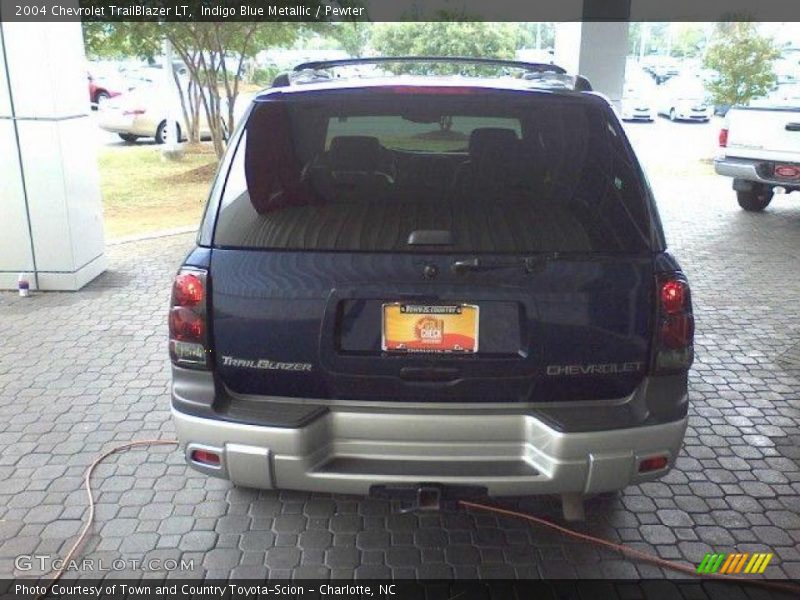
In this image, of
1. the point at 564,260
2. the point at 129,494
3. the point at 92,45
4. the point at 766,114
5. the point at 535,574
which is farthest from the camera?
the point at 92,45

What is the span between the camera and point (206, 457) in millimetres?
2785

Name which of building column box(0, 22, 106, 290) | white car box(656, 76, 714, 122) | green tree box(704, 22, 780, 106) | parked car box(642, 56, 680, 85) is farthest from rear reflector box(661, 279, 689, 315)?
parked car box(642, 56, 680, 85)

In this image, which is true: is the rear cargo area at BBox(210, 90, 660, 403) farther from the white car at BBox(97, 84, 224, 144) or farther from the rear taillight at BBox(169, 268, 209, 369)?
the white car at BBox(97, 84, 224, 144)

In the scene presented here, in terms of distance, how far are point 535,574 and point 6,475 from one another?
2.63 meters

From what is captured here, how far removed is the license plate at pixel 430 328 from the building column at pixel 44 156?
193 inches

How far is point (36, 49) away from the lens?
20.2 feet

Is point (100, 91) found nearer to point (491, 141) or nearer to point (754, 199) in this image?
point (754, 199)

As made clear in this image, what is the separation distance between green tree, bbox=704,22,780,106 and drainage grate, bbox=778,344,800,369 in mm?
13746

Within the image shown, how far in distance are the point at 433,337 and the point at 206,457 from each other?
965mm

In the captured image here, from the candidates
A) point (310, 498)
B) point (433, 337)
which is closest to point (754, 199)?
point (310, 498)

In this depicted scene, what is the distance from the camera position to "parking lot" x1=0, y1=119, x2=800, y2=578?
10.2 feet

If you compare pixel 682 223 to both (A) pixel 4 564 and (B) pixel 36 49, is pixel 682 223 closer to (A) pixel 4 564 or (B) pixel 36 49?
(B) pixel 36 49

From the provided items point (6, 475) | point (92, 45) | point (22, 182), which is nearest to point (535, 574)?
point (6, 475)

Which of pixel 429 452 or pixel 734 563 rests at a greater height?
pixel 429 452
